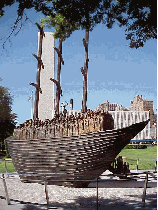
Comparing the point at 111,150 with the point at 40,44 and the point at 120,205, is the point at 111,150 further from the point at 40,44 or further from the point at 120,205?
the point at 40,44

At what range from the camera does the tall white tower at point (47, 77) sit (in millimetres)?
7398

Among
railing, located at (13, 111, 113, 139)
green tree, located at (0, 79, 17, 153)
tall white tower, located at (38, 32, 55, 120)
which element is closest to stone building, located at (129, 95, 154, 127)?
tall white tower, located at (38, 32, 55, 120)

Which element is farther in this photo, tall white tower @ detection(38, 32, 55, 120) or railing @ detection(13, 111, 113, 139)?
tall white tower @ detection(38, 32, 55, 120)

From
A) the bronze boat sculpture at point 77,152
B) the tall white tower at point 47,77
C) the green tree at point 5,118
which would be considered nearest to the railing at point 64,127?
the bronze boat sculpture at point 77,152

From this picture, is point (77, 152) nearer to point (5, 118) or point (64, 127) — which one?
point (64, 127)

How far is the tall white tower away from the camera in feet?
24.3

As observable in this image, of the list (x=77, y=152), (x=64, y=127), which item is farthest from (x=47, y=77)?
(x=77, y=152)

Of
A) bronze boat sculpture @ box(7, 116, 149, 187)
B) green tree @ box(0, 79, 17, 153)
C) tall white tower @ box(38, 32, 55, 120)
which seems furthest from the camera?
tall white tower @ box(38, 32, 55, 120)

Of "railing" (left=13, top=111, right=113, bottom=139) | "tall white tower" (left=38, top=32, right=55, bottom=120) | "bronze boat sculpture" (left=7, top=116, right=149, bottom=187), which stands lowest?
"bronze boat sculpture" (left=7, top=116, right=149, bottom=187)

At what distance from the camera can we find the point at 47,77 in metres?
7.45

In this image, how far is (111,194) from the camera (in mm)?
4496

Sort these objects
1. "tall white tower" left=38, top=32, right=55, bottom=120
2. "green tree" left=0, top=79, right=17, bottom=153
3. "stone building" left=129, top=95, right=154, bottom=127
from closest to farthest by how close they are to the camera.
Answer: "green tree" left=0, top=79, right=17, bottom=153
"tall white tower" left=38, top=32, right=55, bottom=120
"stone building" left=129, top=95, right=154, bottom=127

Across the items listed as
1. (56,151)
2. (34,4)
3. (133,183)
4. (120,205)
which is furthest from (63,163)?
(34,4)

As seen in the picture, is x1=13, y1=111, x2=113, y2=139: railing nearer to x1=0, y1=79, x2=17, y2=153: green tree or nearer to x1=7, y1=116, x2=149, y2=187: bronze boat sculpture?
x1=7, y1=116, x2=149, y2=187: bronze boat sculpture
